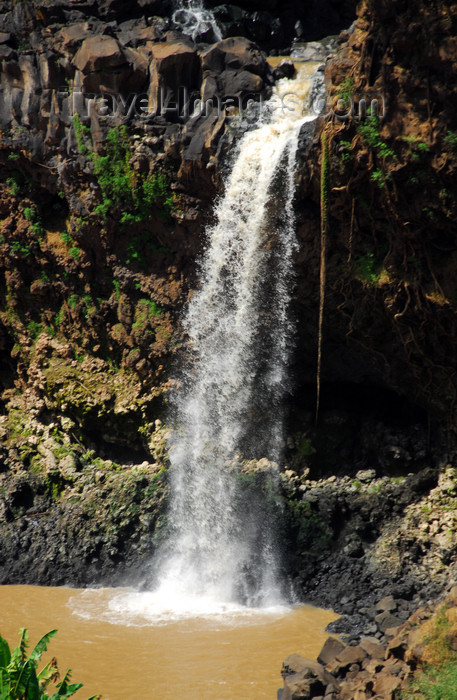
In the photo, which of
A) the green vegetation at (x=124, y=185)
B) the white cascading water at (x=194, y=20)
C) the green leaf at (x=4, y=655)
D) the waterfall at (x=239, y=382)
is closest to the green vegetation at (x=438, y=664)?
the green leaf at (x=4, y=655)

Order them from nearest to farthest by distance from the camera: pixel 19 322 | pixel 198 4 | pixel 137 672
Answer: pixel 137 672
pixel 19 322
pixel 198 4

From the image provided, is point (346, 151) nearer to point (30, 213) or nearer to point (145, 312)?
point (145, 312)

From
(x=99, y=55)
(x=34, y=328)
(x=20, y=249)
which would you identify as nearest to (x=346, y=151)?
(x=99, y=55)

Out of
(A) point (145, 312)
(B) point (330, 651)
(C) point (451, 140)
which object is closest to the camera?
(B) point (330, 651)

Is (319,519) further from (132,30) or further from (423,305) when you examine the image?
(132,30)

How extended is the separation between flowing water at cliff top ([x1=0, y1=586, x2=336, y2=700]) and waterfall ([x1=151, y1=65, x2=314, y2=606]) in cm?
93

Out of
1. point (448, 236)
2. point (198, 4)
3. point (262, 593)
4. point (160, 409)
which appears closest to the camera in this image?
point (448, 236)

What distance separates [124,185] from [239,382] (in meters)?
4.18

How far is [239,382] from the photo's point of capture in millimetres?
12602

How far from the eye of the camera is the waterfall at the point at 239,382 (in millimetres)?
11477

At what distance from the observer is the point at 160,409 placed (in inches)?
522

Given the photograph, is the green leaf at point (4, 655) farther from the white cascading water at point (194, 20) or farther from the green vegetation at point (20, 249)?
the white cascading water at point (194, 20)

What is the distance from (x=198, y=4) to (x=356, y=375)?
985 centimetres

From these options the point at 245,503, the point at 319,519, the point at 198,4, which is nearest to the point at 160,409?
the point at 245,503
